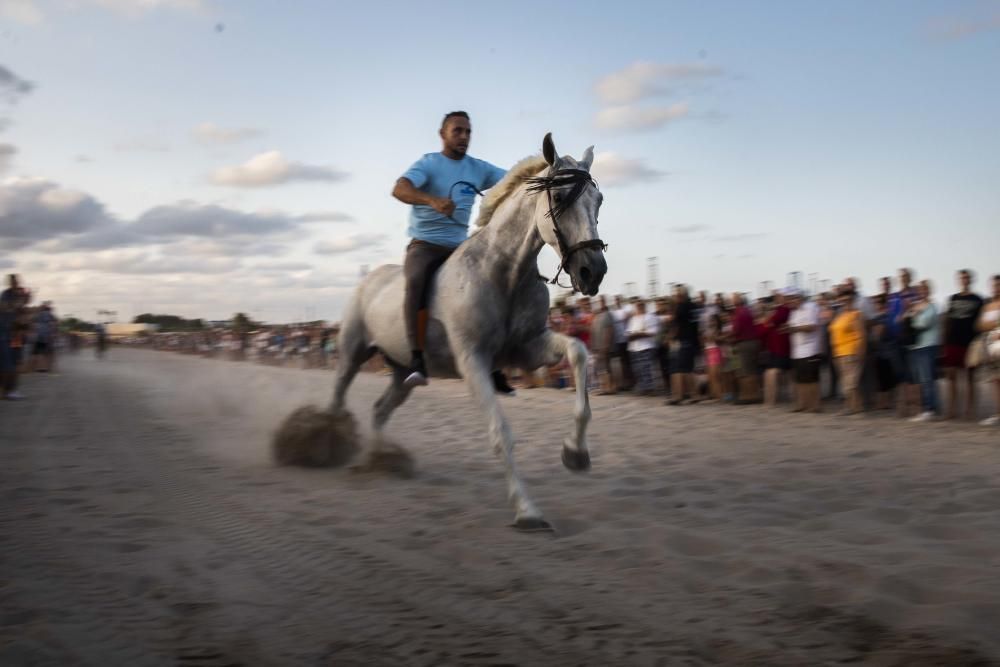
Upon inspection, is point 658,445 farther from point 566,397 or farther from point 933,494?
point 566,397

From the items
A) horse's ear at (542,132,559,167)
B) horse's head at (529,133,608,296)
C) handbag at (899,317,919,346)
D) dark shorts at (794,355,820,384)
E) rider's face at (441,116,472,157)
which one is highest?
rider's face at (441,116,472,157)

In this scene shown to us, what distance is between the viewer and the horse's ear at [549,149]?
567 centimetres

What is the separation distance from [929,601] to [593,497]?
272 cm

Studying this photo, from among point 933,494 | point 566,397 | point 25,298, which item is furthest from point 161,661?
point 25,298

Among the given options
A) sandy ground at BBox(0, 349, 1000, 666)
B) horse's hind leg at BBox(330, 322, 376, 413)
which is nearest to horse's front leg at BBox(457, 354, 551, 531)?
sandy ground at BBox(0, 349, 1000, 666)

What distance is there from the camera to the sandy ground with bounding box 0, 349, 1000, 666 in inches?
131

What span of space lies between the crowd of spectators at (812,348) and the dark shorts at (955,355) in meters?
0.01

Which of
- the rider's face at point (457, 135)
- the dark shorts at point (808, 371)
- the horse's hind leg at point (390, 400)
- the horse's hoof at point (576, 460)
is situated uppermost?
the rider's face at point (457, 135)

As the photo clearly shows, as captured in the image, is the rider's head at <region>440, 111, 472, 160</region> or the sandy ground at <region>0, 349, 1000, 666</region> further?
the rider's head at <region>440, 111, 472, 160</region>

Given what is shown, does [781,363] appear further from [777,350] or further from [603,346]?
[603,346]

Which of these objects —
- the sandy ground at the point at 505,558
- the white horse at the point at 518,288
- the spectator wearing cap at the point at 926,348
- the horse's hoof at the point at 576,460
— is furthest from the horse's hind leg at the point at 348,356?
the spectator wearing cap at the point at 926,348

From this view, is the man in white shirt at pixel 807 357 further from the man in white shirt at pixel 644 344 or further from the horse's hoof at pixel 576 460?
the horse's hoof at pixel 576 460

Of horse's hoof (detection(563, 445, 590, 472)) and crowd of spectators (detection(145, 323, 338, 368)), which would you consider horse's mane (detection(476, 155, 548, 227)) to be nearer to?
horse's hoof (detection(563, 445, 590, 472))

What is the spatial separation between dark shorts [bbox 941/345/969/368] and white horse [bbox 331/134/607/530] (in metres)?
6.65
